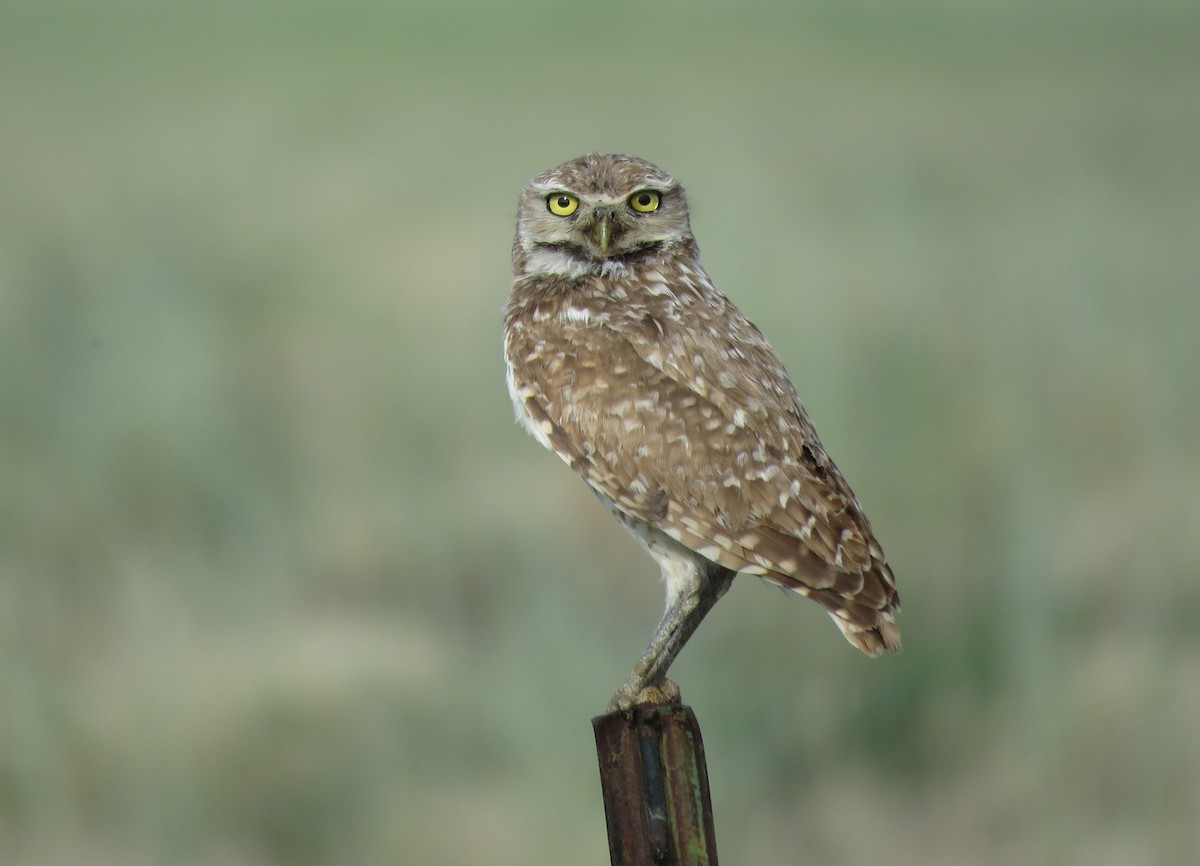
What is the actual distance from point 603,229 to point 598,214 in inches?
1.9

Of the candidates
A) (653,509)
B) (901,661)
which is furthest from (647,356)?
(901,661)

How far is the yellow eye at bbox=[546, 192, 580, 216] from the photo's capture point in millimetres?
3859

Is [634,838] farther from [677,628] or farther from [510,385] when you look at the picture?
[510,385]

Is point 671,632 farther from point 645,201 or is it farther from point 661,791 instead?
point 645,201

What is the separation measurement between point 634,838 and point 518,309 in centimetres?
155

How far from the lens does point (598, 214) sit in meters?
3.83

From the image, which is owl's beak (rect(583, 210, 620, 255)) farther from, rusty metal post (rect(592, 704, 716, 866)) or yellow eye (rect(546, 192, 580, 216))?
rusty metal post (rect(592, 704, 716, 866))

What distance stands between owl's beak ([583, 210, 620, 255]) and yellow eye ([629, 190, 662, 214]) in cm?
8

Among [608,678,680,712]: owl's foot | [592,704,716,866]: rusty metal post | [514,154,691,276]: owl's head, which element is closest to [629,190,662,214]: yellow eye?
[514,154,691,276]: owl's head

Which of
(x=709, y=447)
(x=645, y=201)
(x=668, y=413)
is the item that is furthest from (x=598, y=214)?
(x=709, y=447)

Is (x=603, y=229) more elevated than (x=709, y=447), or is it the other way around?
(x=603, y=229)

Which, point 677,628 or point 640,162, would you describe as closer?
point 677,628

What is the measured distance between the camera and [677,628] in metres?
3.42

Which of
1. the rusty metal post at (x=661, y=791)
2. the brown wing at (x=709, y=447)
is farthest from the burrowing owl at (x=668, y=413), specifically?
the rusty metal post at (x=661, y=791)
